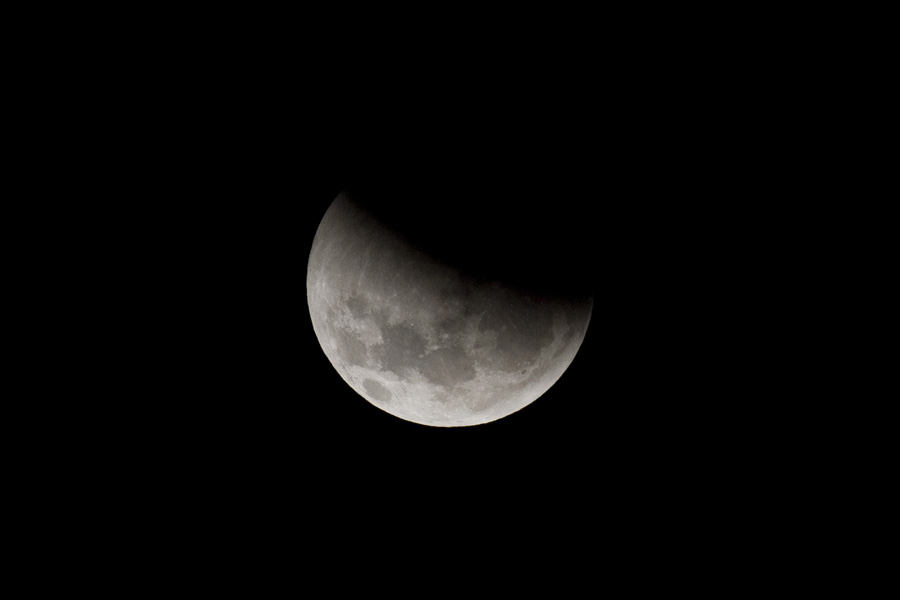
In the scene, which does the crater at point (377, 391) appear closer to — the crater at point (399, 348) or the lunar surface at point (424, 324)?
the lunar surface at point (424, 324)

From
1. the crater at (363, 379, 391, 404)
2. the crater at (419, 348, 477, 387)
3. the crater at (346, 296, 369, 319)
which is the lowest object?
the crater at (363, 379, 391, 404)

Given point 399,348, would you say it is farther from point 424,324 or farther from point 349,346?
point 349,346

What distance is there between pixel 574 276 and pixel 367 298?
979 millimetres

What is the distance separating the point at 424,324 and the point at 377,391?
520 millimetres

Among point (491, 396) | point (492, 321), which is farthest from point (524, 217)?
point (491, 396)

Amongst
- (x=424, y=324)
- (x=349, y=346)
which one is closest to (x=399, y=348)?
(x=424, y=324)

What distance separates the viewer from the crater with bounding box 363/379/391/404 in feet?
8.74

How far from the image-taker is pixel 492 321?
7.95ft

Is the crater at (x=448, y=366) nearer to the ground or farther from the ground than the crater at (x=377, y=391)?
farther from the ground

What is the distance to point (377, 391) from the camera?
2.71m

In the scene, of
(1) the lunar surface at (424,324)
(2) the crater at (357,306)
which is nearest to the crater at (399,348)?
(1) the lunar surface at (424,324)

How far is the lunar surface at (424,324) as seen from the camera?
2398 mm

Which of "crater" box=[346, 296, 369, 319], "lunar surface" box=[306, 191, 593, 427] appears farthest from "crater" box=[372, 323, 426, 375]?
"crater" box=[346, 296, 369, 319]

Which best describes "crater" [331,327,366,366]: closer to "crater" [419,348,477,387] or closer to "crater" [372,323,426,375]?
"crater" [372,323,426,375]
